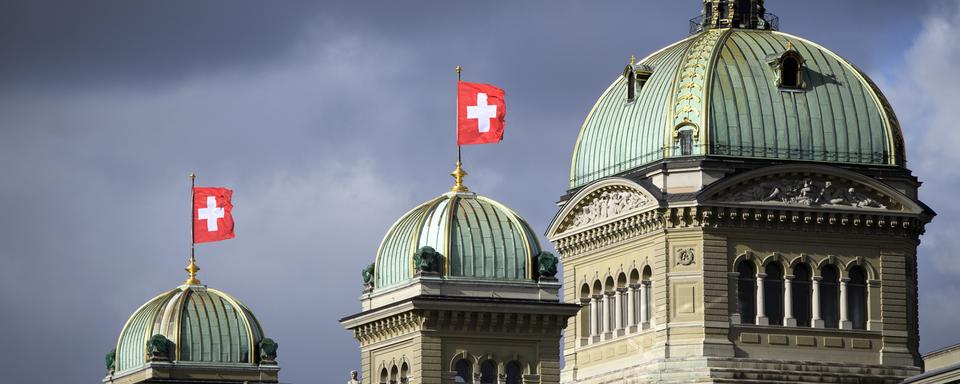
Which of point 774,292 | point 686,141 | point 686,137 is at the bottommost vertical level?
point 774,292

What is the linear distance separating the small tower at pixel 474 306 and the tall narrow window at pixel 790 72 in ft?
76.7

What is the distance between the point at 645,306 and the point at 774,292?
5.39 metres

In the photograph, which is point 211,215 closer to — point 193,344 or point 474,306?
point 193,344

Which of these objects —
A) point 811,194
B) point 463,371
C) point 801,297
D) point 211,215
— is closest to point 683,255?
point 801,297

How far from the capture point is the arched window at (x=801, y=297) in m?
138

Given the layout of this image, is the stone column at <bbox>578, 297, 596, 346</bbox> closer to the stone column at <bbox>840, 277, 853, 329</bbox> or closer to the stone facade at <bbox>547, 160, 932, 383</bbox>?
the stone facade at <bbox>547, 160, 932, 383</bbox>

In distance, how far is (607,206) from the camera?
5600 inches

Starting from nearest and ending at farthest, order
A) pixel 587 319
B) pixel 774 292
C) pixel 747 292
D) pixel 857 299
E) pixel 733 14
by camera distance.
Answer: pixel 747 292
pixel 774 292
pixel 857 299
pixel 587 319
pixel 733 14

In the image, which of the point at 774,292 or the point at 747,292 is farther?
the point at 774,292

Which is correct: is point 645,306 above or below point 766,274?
below

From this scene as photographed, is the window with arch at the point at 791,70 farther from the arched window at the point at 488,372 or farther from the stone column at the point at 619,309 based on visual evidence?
the arched window at the point at 488,372

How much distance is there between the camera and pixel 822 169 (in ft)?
452

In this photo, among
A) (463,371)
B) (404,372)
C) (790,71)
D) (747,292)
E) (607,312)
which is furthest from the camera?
(607,312)

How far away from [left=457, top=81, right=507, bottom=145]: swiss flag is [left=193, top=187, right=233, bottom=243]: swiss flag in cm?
2689
